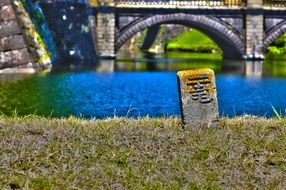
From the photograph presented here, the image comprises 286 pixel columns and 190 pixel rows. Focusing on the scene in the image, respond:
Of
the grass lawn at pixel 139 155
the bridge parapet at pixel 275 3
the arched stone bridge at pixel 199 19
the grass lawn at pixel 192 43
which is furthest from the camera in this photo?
the grass lawn at pixel 192 43

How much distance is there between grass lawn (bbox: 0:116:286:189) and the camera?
28.4 ft

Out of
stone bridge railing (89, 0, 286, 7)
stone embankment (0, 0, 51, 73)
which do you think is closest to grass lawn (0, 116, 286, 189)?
stone embankment (0, 0, 51, 73)

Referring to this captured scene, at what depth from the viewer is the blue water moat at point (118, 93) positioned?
26594 millimetres

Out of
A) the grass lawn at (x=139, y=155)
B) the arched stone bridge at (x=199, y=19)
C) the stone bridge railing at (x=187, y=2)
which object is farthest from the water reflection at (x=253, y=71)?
the grass lawn at (x=139, y=155)

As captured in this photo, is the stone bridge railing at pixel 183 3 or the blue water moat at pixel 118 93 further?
the stone bridge railing at pixel 183 3

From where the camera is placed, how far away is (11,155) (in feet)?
31.7

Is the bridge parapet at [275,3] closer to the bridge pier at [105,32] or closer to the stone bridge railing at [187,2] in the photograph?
the stone bridge railing at [187,2]

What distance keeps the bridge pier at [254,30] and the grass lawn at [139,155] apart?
5685cm

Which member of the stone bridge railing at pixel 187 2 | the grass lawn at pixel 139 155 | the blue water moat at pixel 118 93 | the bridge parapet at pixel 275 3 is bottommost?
the blue water moat at pixel 118 93

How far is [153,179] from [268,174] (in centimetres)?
175

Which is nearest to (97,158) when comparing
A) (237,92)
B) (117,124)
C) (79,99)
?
(117,124)

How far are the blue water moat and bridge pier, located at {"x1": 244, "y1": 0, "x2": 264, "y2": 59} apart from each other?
1846 centimetres

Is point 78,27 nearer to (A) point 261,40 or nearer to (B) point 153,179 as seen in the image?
(A) point 261,40

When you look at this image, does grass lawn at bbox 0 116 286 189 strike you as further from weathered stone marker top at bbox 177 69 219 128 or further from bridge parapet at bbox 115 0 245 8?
bridge parapet at bbox 115 0 245 8
